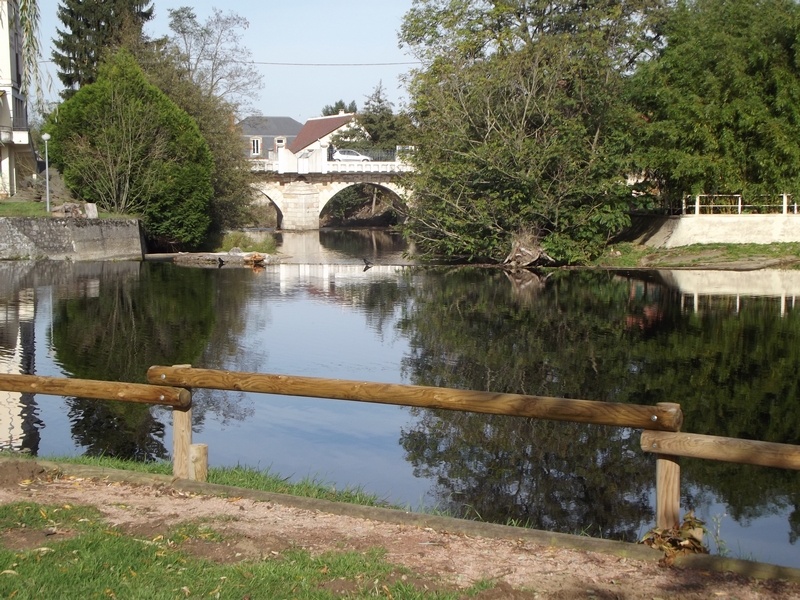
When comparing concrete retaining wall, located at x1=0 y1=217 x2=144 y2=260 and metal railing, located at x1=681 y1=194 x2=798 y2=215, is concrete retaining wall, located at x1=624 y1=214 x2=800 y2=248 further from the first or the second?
concrete retaining wall, located at x1=0 y1=217 x2=144 y2=260

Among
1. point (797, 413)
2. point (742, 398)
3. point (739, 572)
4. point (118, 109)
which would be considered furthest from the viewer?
point (118, 109)

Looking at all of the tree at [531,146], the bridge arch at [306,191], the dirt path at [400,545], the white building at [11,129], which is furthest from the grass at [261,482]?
the bridge arch at [306,191]

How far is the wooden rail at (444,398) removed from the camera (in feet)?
17.6

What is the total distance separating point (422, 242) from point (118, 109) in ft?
44.4

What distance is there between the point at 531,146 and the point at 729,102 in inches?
282

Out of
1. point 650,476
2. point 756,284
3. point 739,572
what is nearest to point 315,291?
point 756,284

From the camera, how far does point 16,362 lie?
44.2 feet

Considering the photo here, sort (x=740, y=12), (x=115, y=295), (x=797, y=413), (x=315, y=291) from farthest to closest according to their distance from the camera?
1. (x=740, y=12)
2. (x=315, y=291)
3. (x=115, y=295)
4. (x=797, y=413)

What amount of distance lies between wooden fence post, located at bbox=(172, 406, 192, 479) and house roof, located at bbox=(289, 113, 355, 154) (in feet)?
250

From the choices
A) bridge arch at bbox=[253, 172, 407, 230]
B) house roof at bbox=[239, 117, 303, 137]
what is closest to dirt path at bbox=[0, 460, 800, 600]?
bridge arch at bbox=[253, 172, 407, 230]

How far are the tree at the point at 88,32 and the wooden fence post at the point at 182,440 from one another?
44.4 metres

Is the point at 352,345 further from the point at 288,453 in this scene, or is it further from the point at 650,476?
the point at 650,476

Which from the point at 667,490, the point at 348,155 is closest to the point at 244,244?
the point at 348,155

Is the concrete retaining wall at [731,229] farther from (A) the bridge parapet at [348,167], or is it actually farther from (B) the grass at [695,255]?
(A) the bridge parapet at [348,167]
